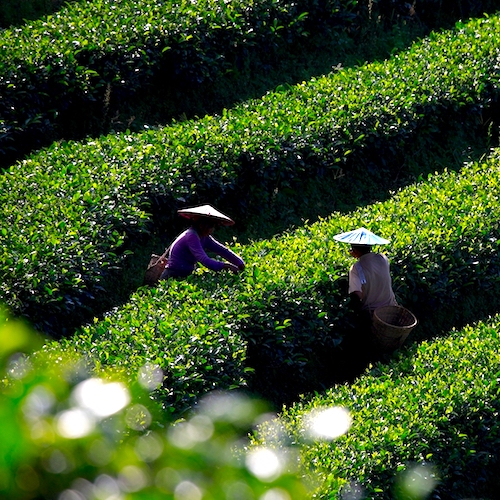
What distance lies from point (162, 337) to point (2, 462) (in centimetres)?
585

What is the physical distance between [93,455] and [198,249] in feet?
22.2

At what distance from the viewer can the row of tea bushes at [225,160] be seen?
862 centimetres

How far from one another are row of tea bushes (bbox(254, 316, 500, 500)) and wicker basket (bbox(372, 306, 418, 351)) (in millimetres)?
169

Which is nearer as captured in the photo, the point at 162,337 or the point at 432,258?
the point at 162,337

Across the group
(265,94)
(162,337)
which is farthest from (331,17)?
(162,337)

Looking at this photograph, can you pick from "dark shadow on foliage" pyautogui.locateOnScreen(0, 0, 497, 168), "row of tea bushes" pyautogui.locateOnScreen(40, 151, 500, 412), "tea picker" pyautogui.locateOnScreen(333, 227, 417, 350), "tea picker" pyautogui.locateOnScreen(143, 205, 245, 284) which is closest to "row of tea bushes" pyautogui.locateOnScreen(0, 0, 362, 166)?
"dark shadow on foliage" pyautogui.locateOnScreen(0, 0, 497, 168)

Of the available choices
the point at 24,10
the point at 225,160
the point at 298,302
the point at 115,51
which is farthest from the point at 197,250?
the point at 24,10

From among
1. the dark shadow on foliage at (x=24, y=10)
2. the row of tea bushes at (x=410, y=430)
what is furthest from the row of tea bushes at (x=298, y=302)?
the dark shadow on foliage at (x=24, y=10)

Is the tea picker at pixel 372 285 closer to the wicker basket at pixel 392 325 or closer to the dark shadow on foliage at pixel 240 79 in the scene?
the wicker basket at pixel 392 325

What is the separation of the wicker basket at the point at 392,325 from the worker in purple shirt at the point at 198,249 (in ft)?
4.69

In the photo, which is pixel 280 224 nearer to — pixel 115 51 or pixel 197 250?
pixel 197 250

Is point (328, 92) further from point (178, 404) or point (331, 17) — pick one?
point (178, 404)

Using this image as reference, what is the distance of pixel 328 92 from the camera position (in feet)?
39.5

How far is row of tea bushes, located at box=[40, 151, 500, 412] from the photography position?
7.43 m
